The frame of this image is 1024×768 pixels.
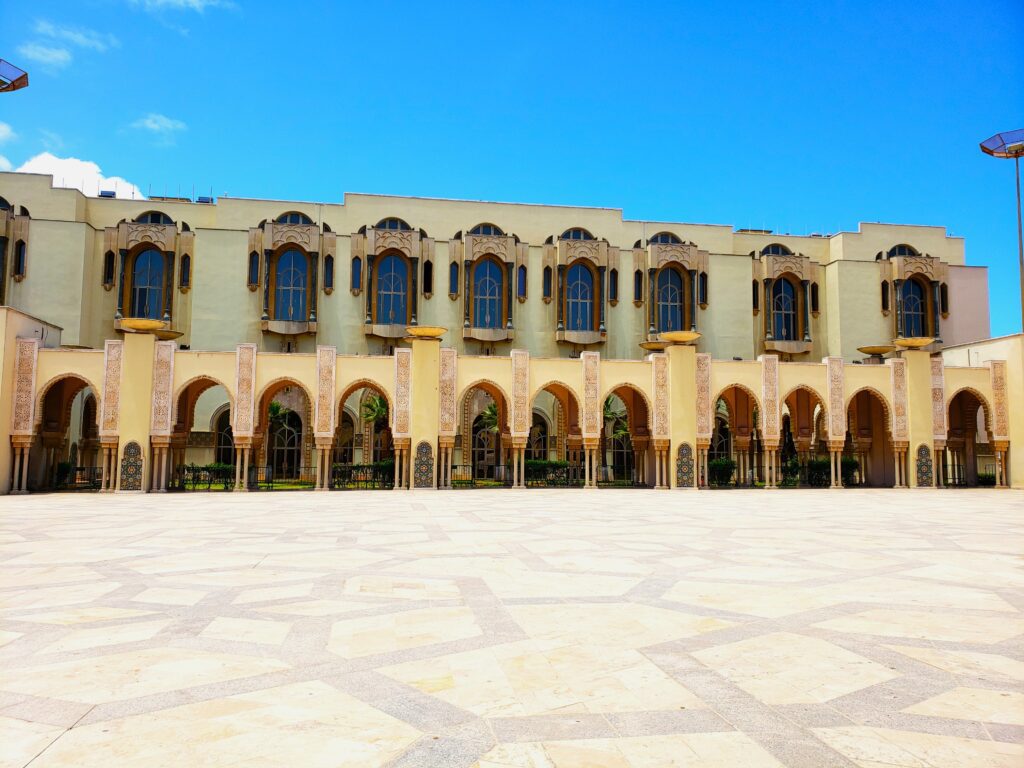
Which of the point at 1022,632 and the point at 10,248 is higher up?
the point at 10,248

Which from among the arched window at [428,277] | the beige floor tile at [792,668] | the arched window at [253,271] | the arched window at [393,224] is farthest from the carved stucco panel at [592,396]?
the beige floor tile at [792,668]

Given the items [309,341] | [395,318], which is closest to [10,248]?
[309,341]

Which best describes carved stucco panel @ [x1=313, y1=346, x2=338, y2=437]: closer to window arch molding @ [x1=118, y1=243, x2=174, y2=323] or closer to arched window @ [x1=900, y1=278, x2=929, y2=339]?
window arch molding @ [x1=118, y1=243, x2=174, y2=323]

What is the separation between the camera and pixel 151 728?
3.56 metres

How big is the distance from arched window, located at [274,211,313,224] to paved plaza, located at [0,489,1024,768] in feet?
94.9

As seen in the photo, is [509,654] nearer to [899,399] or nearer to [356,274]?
[899,399]

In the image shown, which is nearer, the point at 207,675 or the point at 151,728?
the point at 151,728

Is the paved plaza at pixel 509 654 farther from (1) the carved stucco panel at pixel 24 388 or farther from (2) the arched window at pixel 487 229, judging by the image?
(2) the arched window at pixel 487 229

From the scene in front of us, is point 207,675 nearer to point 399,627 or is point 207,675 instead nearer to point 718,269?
point 399,627

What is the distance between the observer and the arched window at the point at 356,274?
35250 mm

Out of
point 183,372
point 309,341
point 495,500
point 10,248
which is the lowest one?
point 495,500

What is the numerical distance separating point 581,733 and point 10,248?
126 feet

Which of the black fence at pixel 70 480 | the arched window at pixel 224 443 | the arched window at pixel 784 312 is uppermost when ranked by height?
the arched window at pixel 784 312

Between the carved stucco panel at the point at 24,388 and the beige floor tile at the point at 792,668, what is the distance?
86.0ft
